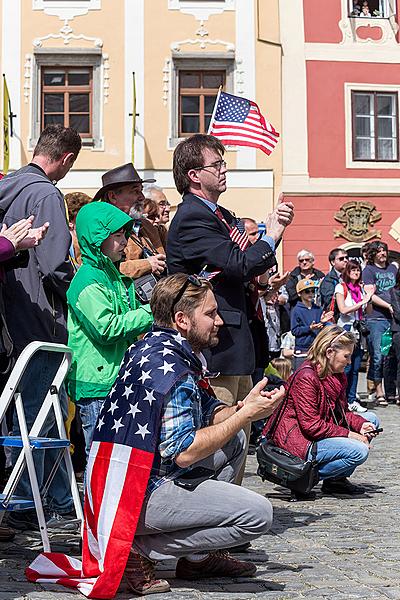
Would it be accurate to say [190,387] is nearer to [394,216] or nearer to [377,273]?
[377,273]

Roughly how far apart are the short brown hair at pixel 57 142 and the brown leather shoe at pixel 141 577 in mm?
2484

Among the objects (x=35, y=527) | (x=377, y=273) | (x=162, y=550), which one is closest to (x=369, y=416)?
(x=35, y=527)

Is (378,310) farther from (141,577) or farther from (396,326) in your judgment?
(141,577)

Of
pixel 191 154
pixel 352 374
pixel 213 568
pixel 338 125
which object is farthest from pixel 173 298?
pixel 338 125

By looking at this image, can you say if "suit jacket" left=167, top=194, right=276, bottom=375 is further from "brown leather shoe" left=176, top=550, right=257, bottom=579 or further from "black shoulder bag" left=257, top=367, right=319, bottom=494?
"black shoulder bag" left=257, top=367, right=319, bottom=494

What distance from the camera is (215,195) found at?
20.1 feet

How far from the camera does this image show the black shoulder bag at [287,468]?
23.9 ft

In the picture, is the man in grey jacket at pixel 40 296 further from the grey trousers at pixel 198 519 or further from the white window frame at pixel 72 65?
the white window frame at pixel 72 65

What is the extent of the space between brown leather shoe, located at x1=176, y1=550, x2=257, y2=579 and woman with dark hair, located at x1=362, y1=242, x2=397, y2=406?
33.4ft

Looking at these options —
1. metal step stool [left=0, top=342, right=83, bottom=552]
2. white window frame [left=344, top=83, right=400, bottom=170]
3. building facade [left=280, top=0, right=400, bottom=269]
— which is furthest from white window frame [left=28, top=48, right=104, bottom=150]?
metal step stool [left=0, top=342, right=83, bottom=552]

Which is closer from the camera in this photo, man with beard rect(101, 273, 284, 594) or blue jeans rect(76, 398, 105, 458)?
man with beard rect(101, 273, 284, 594)

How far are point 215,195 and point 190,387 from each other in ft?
5.85

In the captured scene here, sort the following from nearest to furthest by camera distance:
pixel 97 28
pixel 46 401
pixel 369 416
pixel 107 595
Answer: pixel 107 595 < pixel 46 401 < pixel 369 416 < pixel 97 28

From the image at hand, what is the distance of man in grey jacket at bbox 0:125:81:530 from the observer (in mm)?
5852
